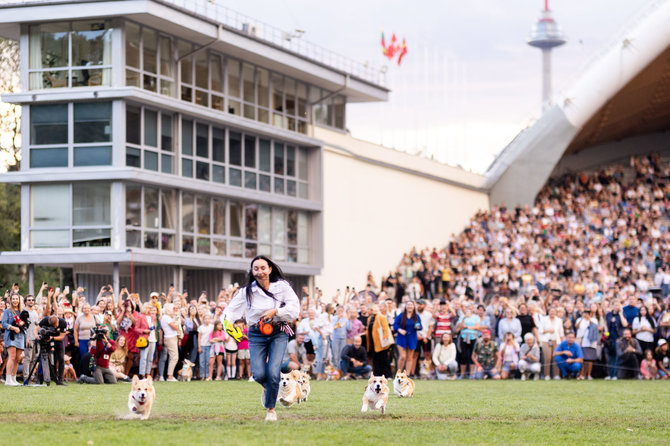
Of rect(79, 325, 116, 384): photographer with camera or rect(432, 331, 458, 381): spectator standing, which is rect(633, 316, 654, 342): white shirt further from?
rect(79, 325, 116, 384): photographer with camera

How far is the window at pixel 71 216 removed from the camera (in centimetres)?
3300

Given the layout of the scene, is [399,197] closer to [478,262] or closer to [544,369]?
[478,262]

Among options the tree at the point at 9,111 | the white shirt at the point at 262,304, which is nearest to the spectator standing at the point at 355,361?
the white shirt at the point at 262,304

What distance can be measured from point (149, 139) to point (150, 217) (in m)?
2.39

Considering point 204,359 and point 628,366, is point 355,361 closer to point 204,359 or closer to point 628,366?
point 204,359

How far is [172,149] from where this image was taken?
35500mm

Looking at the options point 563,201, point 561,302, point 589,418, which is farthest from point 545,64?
point 589,418

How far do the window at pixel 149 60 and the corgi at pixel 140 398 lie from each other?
22211mm

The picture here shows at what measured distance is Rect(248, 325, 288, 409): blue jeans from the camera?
12.0m

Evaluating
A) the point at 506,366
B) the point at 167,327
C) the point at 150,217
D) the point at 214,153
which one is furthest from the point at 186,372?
the point at 214,153

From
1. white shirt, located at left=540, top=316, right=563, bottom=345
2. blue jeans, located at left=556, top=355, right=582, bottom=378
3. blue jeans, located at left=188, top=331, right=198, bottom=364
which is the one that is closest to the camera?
blue jeans, located at left=188, top=331, right=198, bottom=364

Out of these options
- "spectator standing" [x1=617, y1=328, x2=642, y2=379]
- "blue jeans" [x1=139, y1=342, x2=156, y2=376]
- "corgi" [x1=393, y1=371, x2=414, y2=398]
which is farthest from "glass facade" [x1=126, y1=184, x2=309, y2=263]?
"corgi" [x1=393, y1=371, x2=414, y2=398]

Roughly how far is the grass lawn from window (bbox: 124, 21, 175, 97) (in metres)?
15.9

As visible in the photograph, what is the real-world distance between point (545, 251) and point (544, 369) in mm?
20307
